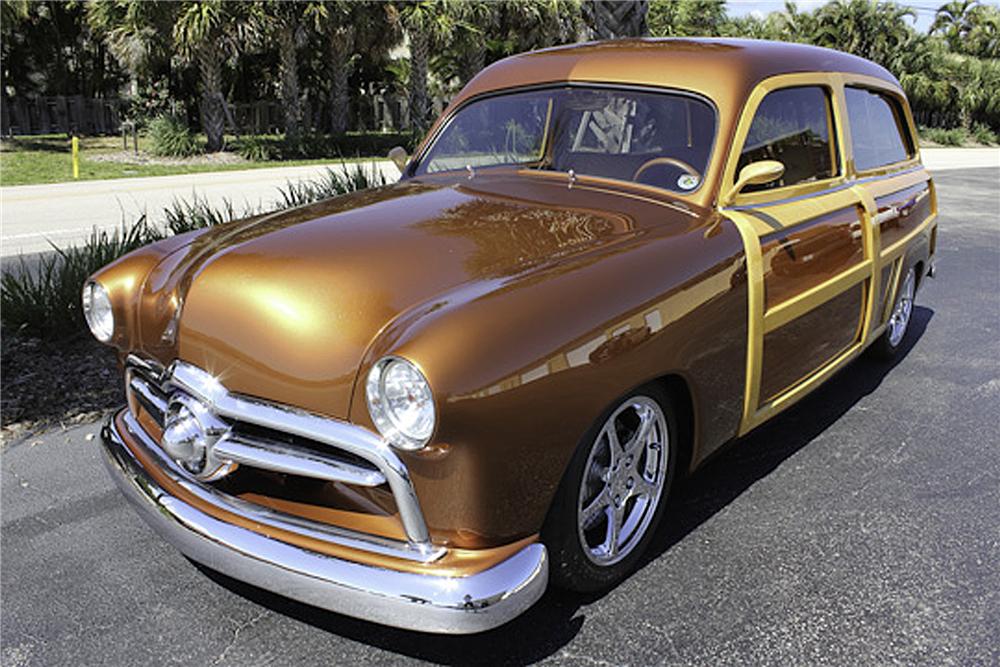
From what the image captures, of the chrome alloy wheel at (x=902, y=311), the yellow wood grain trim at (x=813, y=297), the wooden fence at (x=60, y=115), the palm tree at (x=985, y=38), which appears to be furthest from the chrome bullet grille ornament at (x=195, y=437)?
the palm tree at (x=985, y=38)

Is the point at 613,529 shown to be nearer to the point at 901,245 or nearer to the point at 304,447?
the point at 304,447

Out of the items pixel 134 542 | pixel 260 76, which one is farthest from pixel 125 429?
pixel 260 76

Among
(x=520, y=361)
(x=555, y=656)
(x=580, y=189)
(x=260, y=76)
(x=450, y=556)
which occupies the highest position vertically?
(x=260, y=76)

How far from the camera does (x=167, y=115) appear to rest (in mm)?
21484

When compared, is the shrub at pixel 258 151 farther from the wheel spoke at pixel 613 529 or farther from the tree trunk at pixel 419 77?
the wheel spoke at pixel 613 529

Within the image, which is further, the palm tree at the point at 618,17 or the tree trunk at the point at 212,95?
the tree trunk at the point at 212,95

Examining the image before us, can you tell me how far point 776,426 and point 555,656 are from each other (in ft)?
7.00

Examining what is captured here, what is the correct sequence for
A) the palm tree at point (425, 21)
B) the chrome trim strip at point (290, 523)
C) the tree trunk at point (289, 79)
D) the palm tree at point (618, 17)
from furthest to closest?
the palm tree at point (425, 21)
the tree trunk at point (289, 79)
the palm tree at point (618, 17)
the chrome trim strip at point (290, 523)

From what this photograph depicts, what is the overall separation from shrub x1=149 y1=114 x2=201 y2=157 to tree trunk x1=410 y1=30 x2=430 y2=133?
6443mm

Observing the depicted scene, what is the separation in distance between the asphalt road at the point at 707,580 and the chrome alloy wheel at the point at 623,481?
0.18m

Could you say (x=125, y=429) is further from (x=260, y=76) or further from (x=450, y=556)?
(x=260, y=76)

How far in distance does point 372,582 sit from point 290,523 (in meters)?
0.35

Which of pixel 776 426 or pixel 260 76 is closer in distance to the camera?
pixel 776 426

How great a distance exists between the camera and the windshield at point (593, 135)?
3.36 m
